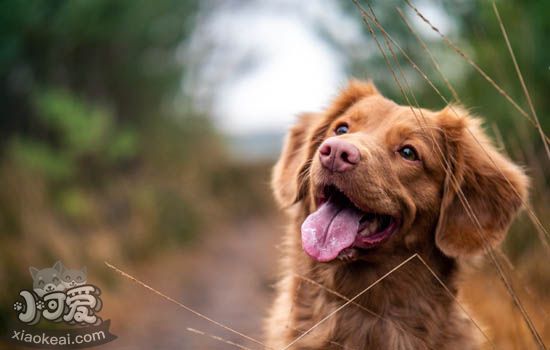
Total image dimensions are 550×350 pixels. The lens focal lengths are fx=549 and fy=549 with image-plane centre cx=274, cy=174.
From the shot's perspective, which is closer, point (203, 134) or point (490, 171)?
point (490, 171)

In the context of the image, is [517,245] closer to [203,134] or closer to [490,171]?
[490,171]

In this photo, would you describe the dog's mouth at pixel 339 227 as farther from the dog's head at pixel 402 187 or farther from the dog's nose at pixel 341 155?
the dog's nose at pixel 341 155

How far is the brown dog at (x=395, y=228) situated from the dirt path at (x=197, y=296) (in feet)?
2.28

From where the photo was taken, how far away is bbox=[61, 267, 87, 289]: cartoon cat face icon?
3123mm

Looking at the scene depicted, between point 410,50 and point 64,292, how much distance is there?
156 inches

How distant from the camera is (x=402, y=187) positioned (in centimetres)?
264

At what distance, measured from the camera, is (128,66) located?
27.5 feet

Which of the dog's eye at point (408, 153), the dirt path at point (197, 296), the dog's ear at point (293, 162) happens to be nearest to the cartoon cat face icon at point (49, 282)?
the dirt path at point (197, 296)

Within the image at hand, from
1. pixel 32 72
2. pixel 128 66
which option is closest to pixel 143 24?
pixel 128 66

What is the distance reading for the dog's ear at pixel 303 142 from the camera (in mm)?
3167

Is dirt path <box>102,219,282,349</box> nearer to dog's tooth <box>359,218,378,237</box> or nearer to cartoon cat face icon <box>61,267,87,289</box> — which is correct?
dog's tooth <box>359,218,378,237</box>

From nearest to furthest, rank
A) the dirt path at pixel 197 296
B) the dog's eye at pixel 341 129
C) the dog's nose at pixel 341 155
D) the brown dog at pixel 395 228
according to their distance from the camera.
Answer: the dog's nose at pixel 341 155
the brown dog at pixel 395 228
the dog's eye at pixel 341 129
the dirt path at pixel 197 296

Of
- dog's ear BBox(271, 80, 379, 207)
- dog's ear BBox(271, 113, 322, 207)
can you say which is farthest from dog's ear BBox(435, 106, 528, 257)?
dog's ear BBox(271, 113, 322, 207)

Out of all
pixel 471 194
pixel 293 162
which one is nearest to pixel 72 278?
pixel 293 162
